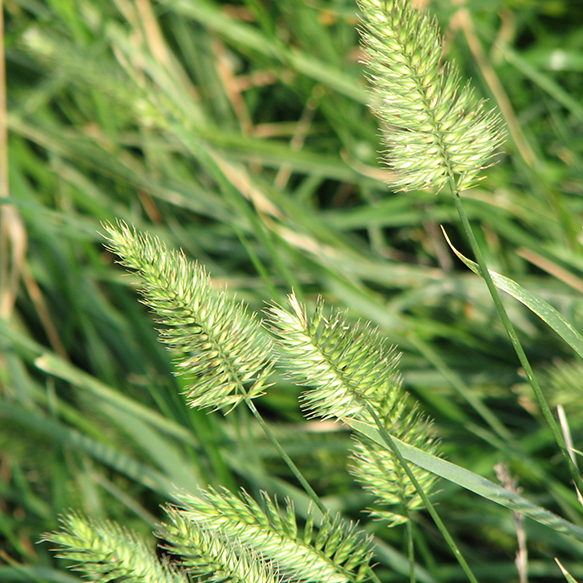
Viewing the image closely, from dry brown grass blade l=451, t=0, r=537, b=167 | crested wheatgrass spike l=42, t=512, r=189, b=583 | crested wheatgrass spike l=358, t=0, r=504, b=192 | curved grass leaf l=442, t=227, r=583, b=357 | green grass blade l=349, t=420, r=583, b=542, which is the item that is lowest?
crested wheatgrass spike l=42, t=512, r=189, b=583

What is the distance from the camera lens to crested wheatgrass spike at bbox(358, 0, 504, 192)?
474 millimetres

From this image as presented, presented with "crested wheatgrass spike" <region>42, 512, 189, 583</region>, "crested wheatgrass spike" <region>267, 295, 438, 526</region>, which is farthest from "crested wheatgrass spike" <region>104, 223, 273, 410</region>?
"crested wheatgrass spike" <region>42, 512, 189, 583</region>

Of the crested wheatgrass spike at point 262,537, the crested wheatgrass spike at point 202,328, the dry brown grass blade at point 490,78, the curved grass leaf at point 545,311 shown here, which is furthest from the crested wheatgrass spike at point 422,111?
the dry brown grass blade at point 490,78

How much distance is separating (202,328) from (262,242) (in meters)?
0.43

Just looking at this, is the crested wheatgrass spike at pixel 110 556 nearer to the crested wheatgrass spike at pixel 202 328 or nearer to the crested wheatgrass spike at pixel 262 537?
the crested wheatgrass spike at pixel 262 537

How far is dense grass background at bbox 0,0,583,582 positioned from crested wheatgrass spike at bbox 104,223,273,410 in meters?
0.31

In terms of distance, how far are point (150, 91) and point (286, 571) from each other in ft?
3.05

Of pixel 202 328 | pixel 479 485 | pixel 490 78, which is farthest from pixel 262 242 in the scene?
pixel 490 78

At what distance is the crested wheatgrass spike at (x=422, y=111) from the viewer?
18.6 inches

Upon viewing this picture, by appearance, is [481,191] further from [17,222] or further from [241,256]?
[17,222]

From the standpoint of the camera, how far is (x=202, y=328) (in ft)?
1.71

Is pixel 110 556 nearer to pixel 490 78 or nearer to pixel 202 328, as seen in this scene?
pixel 202 328

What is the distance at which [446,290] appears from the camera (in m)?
1.18

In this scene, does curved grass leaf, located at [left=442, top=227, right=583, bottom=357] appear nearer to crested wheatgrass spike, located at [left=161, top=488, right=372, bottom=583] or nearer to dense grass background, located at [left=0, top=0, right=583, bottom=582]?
crested wheatgrass spike, located at [left=161, top=488, right=372, bottom=583]
